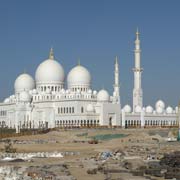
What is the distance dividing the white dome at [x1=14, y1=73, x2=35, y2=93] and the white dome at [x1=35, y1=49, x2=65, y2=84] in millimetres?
4164

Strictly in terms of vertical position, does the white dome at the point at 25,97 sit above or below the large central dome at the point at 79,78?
below

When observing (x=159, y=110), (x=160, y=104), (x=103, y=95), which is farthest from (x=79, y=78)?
(x=160, y=104)

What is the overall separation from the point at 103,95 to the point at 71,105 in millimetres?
5925

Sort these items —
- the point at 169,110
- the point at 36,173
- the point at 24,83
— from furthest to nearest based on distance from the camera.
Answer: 1. the point at 169,110
2. the point at 24,83
3. the point at 36,173

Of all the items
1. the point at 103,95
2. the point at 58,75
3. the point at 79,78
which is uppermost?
the point at 58,75

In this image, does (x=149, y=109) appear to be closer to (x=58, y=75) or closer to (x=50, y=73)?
(x=58, y=75)

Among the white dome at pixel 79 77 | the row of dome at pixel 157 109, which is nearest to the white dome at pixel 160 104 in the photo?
the row of dome at pixel 157 109

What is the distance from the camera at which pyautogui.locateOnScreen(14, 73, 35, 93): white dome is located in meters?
93.1

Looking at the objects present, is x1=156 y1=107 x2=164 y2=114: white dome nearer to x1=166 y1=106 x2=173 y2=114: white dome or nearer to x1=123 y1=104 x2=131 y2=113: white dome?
x1=166 y1=106 x2=173 y2=114: white dome

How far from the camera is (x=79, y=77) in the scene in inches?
3460

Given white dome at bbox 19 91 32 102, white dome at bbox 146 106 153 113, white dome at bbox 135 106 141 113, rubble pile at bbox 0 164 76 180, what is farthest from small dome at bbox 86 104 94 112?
rubble pile at bbox 0 164 76 180

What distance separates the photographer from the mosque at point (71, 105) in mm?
81812

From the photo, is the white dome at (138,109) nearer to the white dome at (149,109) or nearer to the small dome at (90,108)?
the white dome at (149,109)

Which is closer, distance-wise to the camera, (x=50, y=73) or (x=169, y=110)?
(x=50, y=73)
